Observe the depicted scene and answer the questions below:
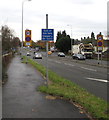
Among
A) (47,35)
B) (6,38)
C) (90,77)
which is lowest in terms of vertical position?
(90,77)

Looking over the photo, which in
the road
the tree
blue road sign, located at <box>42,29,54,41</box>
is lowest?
the road

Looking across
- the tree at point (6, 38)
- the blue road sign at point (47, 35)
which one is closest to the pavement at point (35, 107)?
the blue road sign at point (47, 35)

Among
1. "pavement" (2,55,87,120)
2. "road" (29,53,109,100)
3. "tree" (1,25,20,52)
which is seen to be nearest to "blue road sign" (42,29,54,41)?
"pavement" (2,55,87,120)

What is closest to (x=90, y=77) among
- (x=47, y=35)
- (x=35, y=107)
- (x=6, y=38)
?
(x=47, y=35)

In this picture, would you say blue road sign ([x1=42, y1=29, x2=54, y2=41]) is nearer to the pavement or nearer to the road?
the pavement

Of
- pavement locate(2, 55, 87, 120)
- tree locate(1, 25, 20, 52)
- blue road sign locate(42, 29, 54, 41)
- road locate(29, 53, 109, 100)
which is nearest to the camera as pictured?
pavement locate(2, 55, 87, 120)

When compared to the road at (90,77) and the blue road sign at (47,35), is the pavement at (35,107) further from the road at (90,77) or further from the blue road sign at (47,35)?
the blue road sign at (47,35)

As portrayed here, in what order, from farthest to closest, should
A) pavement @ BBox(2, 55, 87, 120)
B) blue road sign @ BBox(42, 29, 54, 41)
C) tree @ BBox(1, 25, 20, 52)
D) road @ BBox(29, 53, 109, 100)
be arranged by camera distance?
tree @ BBox(1, 25, 20, 52), road @ BBox(29, 53, 109, 100), blue road sign @ BBox(42, 29, 54, 41), pavement @ BBox(2, 55, 87, 120)

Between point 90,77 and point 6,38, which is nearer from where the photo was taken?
point 90,77

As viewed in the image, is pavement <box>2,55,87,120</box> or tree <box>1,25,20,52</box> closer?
pavement <box>2,55,87,120</box>

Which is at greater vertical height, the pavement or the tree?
the tree

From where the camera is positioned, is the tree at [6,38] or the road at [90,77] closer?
the road at [90,77]

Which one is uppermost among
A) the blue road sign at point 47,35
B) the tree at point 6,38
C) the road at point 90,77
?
the tree at point 6,38

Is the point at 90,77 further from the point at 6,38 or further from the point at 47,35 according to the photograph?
the point at 6,38
